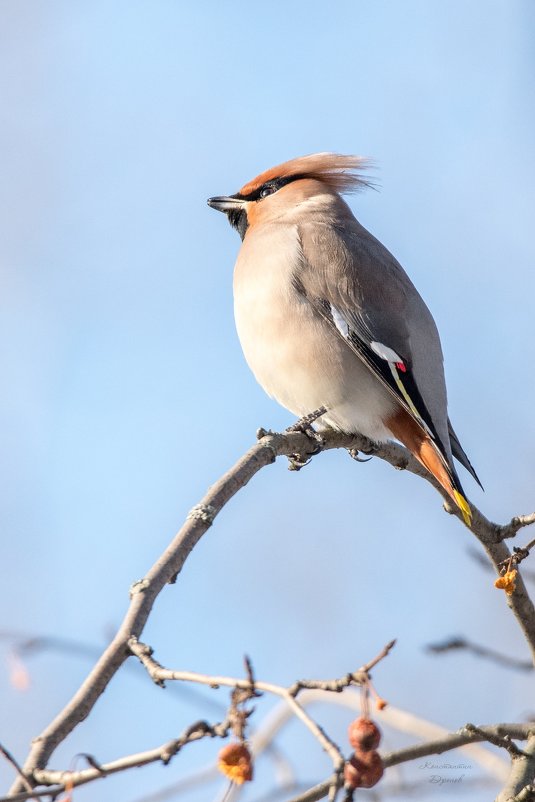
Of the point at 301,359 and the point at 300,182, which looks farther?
the point at 300,182

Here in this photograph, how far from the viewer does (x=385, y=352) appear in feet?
12.8

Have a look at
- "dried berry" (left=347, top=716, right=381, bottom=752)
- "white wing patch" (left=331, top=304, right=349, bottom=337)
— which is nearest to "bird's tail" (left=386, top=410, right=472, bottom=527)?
"white wing patch" (left=331, top=304, right=349, bottom=337)

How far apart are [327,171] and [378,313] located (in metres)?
1.16

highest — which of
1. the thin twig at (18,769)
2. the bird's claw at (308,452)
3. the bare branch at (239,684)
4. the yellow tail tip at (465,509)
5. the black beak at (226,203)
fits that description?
the black beak at (226,203)

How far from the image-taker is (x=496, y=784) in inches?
113

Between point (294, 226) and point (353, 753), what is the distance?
9.70 ft

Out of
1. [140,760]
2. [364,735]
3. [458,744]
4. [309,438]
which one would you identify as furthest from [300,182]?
[140,760]

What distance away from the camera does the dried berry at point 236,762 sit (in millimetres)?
1761

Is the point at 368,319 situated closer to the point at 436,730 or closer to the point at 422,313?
the point at 422,313

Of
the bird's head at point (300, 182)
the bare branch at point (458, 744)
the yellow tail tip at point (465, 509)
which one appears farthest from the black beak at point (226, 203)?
the bare branch at point (458, 744)

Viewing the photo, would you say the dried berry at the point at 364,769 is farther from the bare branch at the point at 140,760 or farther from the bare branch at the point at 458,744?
the bare branch at the point at 458,744

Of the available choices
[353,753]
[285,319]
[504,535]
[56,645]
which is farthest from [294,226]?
[353,753]

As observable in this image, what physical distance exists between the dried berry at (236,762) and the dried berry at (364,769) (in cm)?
18

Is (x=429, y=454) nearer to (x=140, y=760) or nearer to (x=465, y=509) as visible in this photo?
(x=465, y=509)
